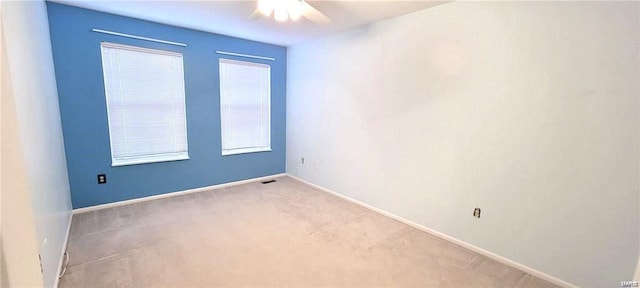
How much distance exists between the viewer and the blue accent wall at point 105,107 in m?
2.78

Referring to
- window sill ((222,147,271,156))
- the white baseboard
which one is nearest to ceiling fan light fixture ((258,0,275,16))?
window sill ((222,147,271,156))

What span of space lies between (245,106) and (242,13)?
1.59 meters

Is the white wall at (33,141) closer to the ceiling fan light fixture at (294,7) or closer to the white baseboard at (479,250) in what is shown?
the ceiling fan light fixture at (294,7)

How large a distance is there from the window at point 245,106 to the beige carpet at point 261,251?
1.20 meters

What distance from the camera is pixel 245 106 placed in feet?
13.6

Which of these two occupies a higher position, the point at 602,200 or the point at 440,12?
the point at 440,12

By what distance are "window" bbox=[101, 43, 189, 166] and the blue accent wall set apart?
8 cm

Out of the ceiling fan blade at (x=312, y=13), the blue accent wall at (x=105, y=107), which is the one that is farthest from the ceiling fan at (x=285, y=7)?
the blue accent wall at (x=105, y=107)

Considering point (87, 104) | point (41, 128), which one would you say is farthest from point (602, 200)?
point (87, 104)

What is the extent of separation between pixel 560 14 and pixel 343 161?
8.37 ft

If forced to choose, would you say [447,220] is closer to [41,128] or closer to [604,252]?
[604,252]

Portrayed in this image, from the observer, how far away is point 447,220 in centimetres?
264

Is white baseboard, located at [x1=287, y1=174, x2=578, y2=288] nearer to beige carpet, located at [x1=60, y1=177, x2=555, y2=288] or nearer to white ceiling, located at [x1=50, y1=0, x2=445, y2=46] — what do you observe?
beige carpet, located at [x1=60, y1=177, x2=555, y2=288]

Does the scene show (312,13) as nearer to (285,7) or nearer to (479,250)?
(285,7)
